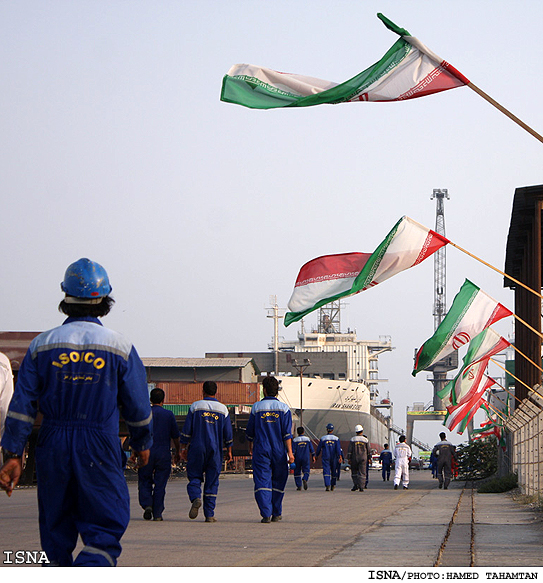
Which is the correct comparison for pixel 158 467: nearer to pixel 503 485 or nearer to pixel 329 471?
pixel 503 485

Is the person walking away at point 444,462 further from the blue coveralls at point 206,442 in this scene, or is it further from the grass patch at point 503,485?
the blue coveralls at point 206,442

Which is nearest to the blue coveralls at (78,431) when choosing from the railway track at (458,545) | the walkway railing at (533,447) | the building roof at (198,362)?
the railway track at (458,545)

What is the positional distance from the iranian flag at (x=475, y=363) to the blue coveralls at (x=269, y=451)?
634 centimetres

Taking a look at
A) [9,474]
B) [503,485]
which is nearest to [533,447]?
[503,485]

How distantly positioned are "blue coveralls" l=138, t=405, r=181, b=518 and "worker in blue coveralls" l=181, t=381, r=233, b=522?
0.23 metres

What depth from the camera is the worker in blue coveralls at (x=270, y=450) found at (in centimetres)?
1091

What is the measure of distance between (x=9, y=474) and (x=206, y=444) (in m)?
6.84

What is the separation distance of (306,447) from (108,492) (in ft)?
72.5

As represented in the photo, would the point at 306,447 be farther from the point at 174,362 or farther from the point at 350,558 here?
the point at 174,362

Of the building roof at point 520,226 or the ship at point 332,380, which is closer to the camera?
the building roof at point 520,226

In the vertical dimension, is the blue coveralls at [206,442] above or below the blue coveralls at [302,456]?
above

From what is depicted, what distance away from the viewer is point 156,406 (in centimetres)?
1175

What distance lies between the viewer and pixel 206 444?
11320mm
